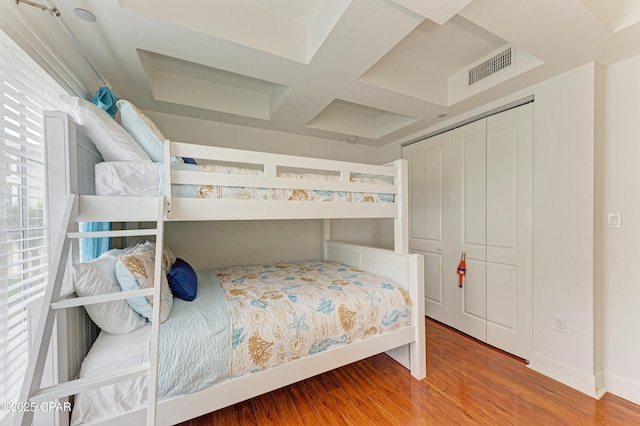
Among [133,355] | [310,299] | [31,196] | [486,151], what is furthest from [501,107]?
[31,196]

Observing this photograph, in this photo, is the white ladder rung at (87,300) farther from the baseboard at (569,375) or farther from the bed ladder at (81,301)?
the baseboard at (569,375)

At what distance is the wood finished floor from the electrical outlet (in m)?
0.37

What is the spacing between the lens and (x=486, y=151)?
2434mm

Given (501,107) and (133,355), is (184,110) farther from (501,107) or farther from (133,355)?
(501,107)

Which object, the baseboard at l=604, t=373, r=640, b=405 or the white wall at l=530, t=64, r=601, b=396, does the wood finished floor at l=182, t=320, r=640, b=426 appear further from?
the white wall at l=530, t=64, r=601, b=396

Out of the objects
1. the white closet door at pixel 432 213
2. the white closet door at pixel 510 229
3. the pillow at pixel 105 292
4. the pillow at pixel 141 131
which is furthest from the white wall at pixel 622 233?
the pillow at pixel 105 292

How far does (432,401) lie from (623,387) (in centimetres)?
128

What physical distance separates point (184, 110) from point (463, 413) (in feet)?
10.8

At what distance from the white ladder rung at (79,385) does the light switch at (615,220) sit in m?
2.87

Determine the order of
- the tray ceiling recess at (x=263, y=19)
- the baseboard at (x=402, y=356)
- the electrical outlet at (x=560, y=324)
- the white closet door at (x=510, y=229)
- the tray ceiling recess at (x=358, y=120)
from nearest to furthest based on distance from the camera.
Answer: the tray ceiling recess at (x=263, y=19), the electrical outlet at (x=560, y=324), the baseboard at (x=402, y=356), the white closet door at (x=510, y=229), the tray ceiling recess at (x=358, y=120)

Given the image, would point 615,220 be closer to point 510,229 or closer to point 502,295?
point 510,229

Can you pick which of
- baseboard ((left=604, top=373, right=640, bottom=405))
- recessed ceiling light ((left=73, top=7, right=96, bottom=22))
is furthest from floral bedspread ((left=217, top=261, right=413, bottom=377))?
recessed ceiling light ((left=73, top=7, right=96, bottom=22))

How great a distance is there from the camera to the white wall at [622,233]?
5.42 feet

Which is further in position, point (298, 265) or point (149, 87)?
point (298, 265)
